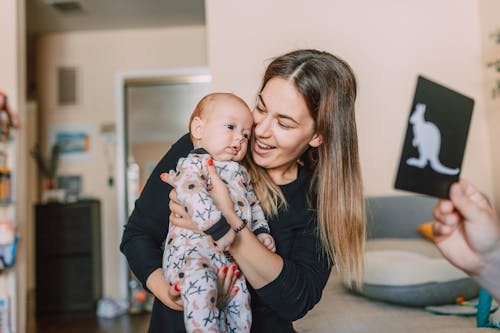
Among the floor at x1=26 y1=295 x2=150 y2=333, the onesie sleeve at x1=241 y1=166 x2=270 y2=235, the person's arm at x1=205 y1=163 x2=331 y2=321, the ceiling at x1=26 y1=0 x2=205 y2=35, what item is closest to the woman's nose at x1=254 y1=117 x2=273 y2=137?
the onesie sleeve at x1=241 y1=166 x2=270 y2=235

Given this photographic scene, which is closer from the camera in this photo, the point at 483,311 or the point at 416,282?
the point at 483,311

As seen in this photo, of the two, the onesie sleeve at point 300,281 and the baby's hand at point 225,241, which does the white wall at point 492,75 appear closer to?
the onesie sleeve at point 300,281

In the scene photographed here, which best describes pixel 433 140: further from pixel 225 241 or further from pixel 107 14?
pixel 107 14

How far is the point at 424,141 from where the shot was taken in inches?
29.9

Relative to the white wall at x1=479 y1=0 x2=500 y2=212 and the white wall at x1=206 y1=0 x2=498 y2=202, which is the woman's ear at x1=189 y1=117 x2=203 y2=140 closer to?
the white wall at x1=206 y1=0 x2=498 y2=202

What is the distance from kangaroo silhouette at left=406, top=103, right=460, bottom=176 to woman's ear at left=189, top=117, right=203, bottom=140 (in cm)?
68

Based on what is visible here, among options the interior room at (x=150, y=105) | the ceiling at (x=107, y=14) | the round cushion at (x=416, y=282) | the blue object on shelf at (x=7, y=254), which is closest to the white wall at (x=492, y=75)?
the interior room at (x=150, y=105)

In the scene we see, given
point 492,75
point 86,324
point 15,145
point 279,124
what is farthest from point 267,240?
point 86,324

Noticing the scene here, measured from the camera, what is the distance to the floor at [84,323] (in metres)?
4.02

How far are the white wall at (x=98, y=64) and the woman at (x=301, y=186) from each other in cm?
431

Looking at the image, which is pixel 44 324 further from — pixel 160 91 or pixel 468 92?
pixel 468 92

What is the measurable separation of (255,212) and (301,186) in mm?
199

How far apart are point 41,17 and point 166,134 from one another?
1664mm

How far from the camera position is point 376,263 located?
2266 millimetres
